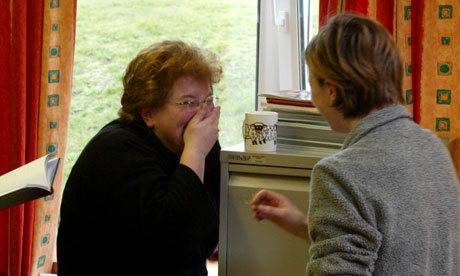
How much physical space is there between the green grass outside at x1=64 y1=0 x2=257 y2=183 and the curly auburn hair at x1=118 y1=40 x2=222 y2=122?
90 centimetres

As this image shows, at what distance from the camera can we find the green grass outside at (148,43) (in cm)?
235

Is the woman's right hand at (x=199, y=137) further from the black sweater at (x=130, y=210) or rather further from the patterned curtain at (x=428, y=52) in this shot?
the patterned curtain at (x=428, y=52)

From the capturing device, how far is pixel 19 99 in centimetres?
222

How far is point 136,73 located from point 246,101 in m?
1.07

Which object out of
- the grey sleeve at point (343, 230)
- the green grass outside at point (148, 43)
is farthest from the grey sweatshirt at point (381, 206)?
the green grass outside at point (148, 43)

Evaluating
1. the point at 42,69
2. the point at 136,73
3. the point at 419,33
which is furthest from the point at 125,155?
the point at 42,69

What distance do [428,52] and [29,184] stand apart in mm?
1299

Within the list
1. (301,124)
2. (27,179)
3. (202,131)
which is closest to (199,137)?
(202,131)

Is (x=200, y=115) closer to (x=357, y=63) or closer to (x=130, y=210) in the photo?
(x=130, y=210)

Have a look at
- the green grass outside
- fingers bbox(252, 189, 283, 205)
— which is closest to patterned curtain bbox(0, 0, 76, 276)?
the green grass outside

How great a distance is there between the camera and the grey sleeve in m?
0.84

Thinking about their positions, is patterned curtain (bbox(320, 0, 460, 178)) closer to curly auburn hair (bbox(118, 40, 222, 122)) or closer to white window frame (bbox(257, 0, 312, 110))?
white window frame (bbox(257, 0, 312, 110))

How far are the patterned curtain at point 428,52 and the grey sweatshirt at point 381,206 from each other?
3.01 feet

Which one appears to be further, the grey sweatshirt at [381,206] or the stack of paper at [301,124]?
the stack of paper at [301,124]
